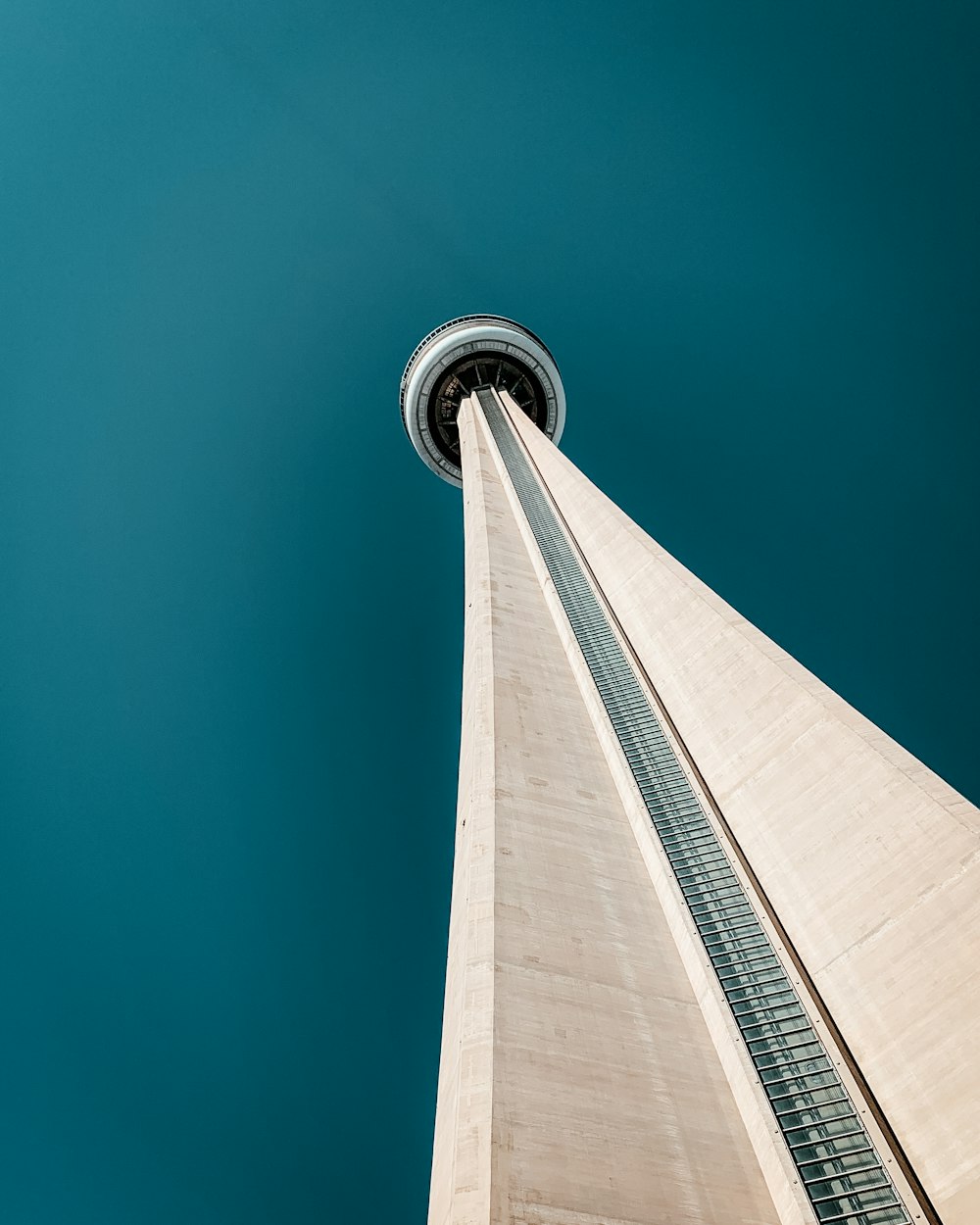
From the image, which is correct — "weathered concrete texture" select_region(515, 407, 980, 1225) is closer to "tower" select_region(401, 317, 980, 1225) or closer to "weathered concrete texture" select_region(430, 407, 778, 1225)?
"tower" select_region(401, 317, 980, 1225)

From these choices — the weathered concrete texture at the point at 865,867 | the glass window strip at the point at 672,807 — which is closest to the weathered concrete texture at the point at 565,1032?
the glass window strip at the point at 672,807

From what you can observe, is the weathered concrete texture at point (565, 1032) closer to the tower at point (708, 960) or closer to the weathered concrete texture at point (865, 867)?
the tower at point (708, 960)

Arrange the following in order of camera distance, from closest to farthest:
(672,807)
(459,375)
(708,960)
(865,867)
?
(865,867) → (708,960) → (672,807) → (459,375)

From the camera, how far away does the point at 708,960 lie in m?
7.39

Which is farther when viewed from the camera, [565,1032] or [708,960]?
[708,960]

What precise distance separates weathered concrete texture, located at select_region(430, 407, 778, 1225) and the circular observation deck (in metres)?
23.7

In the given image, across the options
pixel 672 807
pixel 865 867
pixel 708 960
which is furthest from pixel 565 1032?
pixel 672 807

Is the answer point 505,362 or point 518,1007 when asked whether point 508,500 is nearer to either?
point 505,362

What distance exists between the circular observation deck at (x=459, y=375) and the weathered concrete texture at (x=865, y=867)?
2434 centimetres

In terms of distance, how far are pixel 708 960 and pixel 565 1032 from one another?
1733mm

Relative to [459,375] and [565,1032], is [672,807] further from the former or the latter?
[459,375]

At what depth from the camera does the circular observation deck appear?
106 ft

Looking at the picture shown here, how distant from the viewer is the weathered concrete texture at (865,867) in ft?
16.3

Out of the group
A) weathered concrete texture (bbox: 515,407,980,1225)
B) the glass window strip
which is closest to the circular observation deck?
the glass window strip
